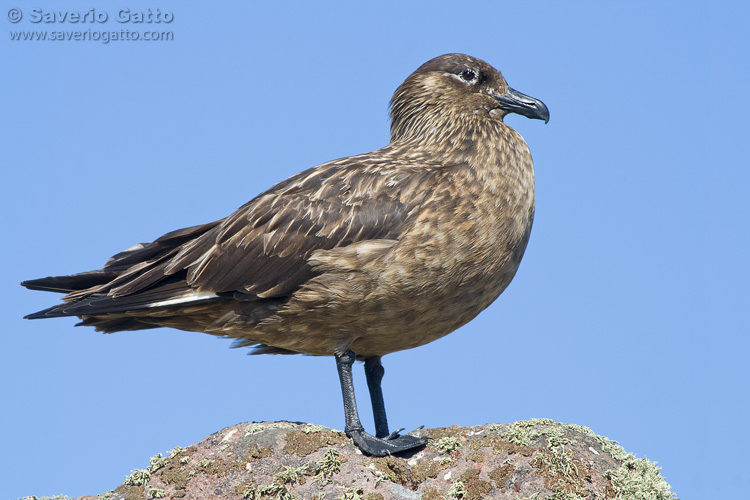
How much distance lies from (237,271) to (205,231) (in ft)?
2.65

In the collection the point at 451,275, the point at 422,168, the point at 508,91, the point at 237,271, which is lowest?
the point at 451,275

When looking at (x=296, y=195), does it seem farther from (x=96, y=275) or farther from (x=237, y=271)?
(x=96, y=275)

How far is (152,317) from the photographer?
598cm

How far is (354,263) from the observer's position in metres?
5.39

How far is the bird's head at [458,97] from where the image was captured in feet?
21.2

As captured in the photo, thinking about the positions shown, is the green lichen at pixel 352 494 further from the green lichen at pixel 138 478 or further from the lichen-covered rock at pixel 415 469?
the green lichen at pixel 138 478

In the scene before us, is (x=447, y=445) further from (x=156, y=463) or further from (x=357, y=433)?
(x=156, y=463)

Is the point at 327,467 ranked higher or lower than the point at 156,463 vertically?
lower

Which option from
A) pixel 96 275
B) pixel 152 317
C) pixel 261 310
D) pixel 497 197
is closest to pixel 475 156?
pixel 497 197

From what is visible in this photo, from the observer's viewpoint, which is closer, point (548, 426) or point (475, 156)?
point (548, 426)

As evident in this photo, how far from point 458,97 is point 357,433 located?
286 centimetres

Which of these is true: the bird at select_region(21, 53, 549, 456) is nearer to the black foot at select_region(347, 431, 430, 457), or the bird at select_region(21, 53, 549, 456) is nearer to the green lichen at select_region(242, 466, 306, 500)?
the black foot at select_region(347, 431, 430, 457)

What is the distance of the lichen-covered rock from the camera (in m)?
4.77

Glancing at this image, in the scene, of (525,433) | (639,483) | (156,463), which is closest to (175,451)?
(156,463)
